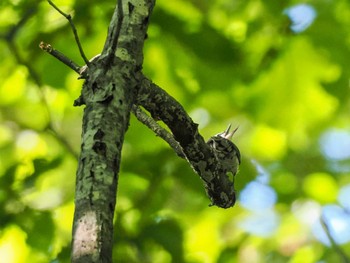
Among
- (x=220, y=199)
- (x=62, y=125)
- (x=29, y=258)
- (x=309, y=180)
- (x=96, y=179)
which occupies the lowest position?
(x=96, y=179)

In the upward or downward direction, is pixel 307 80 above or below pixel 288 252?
above

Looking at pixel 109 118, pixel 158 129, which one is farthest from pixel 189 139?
pixel 109 118

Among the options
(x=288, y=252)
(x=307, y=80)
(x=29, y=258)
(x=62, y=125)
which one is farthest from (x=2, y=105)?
(x=288, y=252)

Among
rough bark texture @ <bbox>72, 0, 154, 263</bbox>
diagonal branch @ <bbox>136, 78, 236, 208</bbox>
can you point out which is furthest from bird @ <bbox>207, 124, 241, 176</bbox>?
rough bark texture @ <bbox>72, 0, 154, 263</bbox>

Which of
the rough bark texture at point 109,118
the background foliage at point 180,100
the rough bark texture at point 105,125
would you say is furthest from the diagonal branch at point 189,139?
the background foliage at point 180,100

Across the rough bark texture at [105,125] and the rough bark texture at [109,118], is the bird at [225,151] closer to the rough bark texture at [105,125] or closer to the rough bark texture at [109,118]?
the rough bark texture at [109,118]

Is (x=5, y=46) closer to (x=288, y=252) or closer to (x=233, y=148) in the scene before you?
(x=233, y=148)
